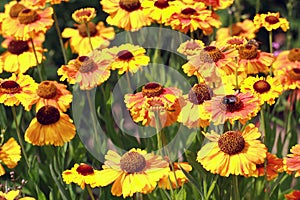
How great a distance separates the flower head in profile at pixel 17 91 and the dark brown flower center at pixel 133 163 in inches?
Result: 17.1

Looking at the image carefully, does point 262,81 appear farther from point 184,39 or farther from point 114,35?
point 114,35

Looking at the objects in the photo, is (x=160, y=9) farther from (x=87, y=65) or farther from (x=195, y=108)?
(x=195, y=108)

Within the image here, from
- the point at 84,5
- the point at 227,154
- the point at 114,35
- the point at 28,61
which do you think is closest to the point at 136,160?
the point at 227,154

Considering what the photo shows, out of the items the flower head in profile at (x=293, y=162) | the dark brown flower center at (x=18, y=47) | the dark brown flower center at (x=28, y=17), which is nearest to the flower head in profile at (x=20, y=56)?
the dark brown flower center at (x=18, y=47)

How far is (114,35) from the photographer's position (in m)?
2.61

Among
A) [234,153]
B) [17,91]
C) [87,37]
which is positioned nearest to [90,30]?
[87,37]

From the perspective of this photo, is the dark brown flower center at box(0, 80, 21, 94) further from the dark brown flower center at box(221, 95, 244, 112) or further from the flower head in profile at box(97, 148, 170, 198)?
the dark brown flower center at box(221, 95, 244, 112)

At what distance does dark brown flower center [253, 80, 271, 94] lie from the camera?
1806 millimetres

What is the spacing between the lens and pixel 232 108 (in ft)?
5.30

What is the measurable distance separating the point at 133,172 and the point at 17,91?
1.71 feet

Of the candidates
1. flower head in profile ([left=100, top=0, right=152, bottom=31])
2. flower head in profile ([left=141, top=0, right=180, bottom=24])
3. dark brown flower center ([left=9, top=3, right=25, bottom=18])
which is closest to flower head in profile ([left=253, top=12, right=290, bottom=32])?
flower head in profile ([left=141, top=0, right=180, bottom=24])

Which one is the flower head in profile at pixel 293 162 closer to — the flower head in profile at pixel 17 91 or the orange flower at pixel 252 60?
the orange flower at pixel 252 60

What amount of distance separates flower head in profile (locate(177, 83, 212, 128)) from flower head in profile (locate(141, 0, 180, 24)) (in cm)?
42

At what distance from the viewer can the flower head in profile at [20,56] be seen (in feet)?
7.64
